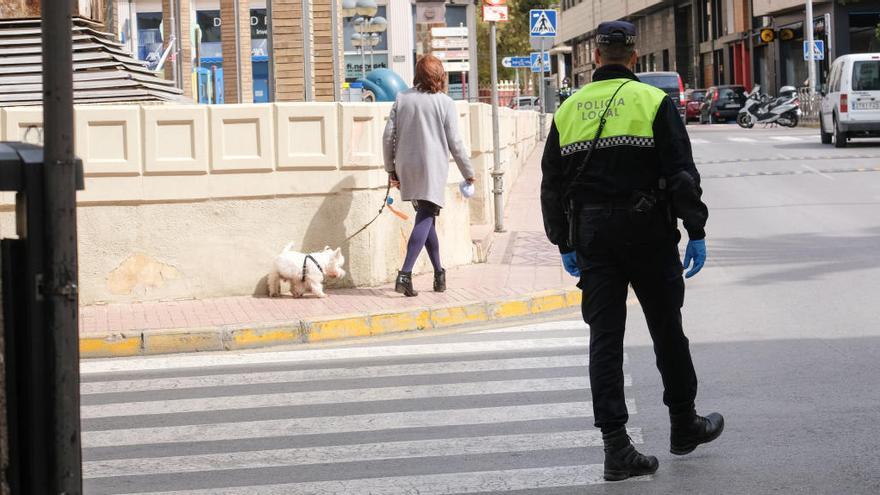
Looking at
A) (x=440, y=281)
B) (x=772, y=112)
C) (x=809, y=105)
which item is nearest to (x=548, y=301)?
(x=440, y=281)

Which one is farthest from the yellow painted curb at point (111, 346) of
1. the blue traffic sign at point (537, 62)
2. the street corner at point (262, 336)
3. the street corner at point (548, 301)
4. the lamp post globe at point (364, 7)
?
the blue traffic sign at point (537, 62)

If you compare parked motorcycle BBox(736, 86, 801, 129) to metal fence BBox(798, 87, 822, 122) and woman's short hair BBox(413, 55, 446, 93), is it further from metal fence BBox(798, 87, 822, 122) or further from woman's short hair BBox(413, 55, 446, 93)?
woman's short hair BBox(413, 55, 446, 93)

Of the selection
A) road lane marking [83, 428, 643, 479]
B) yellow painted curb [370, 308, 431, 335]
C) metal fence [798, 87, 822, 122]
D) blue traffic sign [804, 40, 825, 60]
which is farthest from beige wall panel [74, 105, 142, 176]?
blue traffic sign [804, 40, 825, 60]

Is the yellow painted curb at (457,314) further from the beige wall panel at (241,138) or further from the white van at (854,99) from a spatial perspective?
the white van at (854,99)

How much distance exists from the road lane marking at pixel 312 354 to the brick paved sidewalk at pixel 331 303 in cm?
38

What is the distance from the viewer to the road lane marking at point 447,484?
5.38m

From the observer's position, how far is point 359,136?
36.1 feet

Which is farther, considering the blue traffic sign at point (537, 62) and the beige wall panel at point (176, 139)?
the blue traffic sign at point (537, 62)

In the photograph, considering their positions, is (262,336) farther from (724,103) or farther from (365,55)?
(724,103)

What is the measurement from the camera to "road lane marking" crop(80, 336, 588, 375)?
29.0 ft

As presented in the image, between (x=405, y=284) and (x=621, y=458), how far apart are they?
540cm

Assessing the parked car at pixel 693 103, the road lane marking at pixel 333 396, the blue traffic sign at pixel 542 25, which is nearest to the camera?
the road lane marking at pixel 333 396

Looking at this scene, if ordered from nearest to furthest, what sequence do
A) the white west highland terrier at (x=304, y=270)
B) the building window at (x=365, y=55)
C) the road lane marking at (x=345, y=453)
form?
1. the road lane marking at (x=345, y=453)
2. the white west highland terrier at (x=304, y=270)
3. the building window at (x=365, y=55)

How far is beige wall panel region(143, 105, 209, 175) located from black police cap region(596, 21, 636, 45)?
5611 mm
